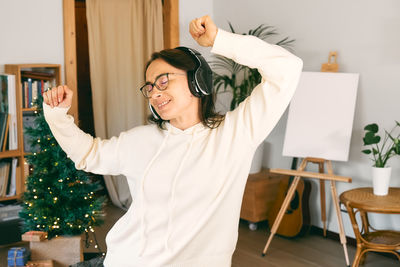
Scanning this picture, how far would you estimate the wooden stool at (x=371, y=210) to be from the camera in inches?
114

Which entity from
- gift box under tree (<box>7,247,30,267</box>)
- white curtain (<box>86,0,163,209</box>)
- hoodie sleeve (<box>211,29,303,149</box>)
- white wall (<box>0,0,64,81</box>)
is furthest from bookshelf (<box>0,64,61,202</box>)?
hoodie sleeve (<box>211,29,303,149</box>)

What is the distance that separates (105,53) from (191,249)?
11.8ft

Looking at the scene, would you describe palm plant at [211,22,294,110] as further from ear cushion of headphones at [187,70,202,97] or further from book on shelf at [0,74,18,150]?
ear cushion of headphones at [187,70,202,97]

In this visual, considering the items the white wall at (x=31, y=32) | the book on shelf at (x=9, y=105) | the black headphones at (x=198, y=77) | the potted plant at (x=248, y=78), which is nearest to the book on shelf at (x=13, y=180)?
the book on shelf at (x=9, y=105)

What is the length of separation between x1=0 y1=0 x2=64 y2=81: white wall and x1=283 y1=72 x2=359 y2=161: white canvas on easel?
2093mm

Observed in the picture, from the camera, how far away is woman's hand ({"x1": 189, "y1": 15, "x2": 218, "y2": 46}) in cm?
114

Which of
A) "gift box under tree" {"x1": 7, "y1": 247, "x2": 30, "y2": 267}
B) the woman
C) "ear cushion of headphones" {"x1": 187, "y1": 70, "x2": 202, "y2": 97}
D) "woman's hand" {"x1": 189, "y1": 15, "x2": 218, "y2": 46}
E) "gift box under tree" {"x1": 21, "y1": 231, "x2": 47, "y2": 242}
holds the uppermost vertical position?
"woman's hand" {"x1": 189, "y1": 15, "x2": 218, "y2": 46}

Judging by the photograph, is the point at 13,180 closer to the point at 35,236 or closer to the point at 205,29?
the point at 35,236

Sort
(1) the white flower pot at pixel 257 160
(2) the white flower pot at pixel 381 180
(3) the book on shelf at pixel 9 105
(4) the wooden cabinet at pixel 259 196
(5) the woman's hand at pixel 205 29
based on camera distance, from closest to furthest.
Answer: (5) the woman's hand at pixel 205 29, (2) the white flower pot at pixel 381 180, (3) the book on shelf at pixel 9 105, (4) the wooden cabinet at pixel 259 196, (1) the white flower pot at pixel 257 160

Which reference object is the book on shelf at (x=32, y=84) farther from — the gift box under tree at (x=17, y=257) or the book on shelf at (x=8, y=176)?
the gift box under tree at (x=17, y=257)

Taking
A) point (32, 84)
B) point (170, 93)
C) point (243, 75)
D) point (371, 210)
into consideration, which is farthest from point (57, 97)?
point (243, 75)

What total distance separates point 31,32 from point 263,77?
3291mm

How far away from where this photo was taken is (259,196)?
4156 millimetres

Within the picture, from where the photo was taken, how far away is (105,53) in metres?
4.57
